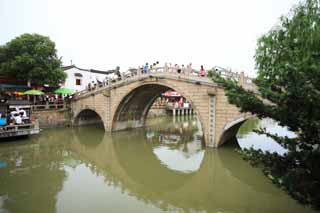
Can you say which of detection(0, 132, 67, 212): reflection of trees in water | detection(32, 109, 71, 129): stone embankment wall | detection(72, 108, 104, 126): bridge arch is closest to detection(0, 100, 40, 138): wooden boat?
detection(0, 132, 67, 212): reflection of trees in water

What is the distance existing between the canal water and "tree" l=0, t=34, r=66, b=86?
19.2ft

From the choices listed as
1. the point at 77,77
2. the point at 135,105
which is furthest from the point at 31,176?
the point at 77,77

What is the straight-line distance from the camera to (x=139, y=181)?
678 centimetres

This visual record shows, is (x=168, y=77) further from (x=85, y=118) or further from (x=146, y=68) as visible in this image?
(x=85, y=118)

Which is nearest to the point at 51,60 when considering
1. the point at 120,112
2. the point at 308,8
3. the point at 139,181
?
the point at 120,112

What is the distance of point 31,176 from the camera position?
6.96 m

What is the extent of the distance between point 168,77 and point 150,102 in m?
5.20

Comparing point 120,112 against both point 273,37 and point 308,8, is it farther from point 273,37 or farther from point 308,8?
point 308,8

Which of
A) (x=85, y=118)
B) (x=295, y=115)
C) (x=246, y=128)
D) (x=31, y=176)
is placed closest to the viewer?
(x=295, y=115)

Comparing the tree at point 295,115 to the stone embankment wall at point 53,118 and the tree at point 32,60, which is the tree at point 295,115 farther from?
the tree at point 32,60

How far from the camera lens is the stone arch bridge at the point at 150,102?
9.50 meters

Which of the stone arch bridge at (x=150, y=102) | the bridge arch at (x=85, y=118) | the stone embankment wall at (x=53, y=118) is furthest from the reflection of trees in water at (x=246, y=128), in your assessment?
the stone embankment wall at (x=53, y=118)

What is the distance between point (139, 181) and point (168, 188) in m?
0.99

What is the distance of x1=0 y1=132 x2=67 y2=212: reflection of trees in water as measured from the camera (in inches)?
204
